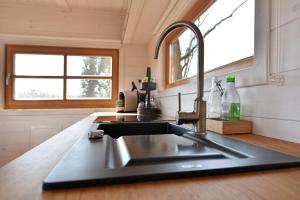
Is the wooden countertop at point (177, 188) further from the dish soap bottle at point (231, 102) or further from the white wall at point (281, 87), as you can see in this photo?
the dish soap bottle at point (231, 102)

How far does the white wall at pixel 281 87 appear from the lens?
637mm

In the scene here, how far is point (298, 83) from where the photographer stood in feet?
2.04

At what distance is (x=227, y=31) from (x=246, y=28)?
21 cm

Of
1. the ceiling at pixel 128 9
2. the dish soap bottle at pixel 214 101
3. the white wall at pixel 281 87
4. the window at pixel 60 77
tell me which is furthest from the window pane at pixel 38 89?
the white wall at pixel 281 87

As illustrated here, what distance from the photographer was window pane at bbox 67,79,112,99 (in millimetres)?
2844

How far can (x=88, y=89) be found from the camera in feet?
9.46

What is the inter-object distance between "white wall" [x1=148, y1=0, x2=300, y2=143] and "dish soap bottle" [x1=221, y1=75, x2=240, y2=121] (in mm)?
43

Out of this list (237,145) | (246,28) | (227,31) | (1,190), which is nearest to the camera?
(1,190)

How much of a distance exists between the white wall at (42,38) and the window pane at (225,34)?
145cm

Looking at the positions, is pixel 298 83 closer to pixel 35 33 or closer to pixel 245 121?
pixel 245 121

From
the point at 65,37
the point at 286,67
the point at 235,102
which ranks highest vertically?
the point at 65,37

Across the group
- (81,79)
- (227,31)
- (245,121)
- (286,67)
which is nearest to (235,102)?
(245,121)

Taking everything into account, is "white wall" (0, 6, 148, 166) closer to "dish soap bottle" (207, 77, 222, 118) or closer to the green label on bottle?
"dish soap bottle" (207, 77, 222, 118)

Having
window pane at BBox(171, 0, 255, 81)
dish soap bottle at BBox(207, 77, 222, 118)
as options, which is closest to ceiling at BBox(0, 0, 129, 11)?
window pane at BBox(171, 0, 255, 81)
